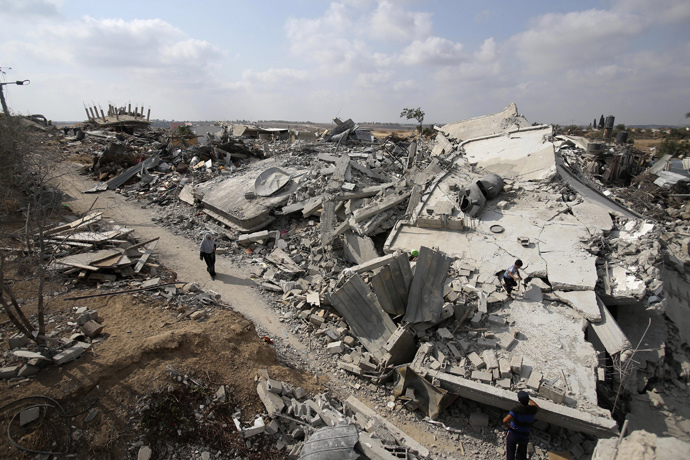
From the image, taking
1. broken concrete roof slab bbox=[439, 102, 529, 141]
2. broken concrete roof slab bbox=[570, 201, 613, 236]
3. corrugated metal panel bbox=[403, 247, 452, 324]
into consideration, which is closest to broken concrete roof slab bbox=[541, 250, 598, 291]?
broken concrete roof slab bbox=[570, 201, 613, 236]

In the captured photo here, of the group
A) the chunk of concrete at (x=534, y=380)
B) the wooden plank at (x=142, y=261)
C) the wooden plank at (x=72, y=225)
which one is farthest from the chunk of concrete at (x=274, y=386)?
the wooden plank at (x=72, y=225)

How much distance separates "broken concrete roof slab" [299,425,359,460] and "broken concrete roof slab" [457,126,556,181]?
876 centimetres

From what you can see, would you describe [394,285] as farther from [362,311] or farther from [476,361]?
[476,361]

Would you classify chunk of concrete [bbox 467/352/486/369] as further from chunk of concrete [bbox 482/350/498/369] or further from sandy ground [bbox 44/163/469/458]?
sandy ground [bbox 44/163/469/458]

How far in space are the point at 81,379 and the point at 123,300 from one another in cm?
215

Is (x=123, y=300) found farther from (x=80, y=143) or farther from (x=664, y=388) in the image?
(x=80, y=143)

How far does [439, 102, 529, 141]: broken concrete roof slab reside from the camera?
46.8 feet

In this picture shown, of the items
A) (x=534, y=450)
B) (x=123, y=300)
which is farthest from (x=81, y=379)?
(x=534, y=450)

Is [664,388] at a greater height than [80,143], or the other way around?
[80,143]

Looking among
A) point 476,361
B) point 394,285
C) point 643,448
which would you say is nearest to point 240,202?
point 394,285

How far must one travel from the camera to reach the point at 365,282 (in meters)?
6.88

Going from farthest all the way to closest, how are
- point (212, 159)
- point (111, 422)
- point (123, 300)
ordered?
point (212, 159) → point (123, 300) → point (111, 422)

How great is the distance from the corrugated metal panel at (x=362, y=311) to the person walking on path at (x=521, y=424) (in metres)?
2.43

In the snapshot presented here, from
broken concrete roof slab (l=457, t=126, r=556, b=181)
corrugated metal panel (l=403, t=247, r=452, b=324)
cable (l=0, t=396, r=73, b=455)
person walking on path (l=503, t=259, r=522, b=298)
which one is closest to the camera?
cable (l=0, t=396, r=73, b=455)
